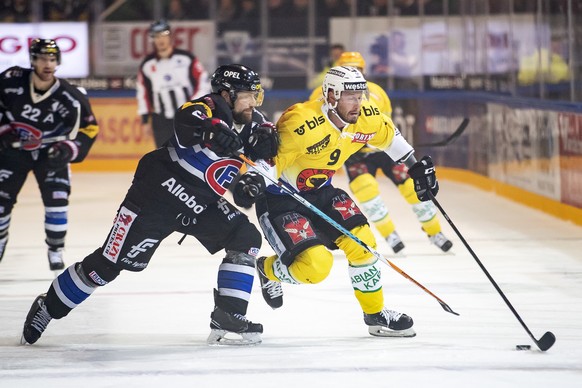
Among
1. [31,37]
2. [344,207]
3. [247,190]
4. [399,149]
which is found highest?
[31,37]

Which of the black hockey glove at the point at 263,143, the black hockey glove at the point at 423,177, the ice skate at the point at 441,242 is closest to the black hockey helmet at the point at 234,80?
the black hockey glove at the point at 263,143

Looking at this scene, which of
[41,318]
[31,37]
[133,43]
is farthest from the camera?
[133,43]

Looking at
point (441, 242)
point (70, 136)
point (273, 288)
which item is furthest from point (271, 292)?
point (441, 242)

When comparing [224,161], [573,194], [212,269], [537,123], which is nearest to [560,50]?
[537,123]

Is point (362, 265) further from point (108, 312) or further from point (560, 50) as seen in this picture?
point (560, 50)

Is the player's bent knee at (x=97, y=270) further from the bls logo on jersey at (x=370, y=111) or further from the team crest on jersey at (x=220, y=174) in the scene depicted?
the bls logo on jersey at (x=370, y=111)

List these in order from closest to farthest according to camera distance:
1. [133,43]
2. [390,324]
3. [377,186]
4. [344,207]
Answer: [390,324] → [344,207] → [377,186] → [133,43]

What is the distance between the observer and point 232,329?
543 centimetres

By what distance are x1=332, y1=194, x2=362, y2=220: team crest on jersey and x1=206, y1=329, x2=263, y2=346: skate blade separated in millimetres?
629

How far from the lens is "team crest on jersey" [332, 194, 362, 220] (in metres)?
5.68

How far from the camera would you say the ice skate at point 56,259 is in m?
7.75

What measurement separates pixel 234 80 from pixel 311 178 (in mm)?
658

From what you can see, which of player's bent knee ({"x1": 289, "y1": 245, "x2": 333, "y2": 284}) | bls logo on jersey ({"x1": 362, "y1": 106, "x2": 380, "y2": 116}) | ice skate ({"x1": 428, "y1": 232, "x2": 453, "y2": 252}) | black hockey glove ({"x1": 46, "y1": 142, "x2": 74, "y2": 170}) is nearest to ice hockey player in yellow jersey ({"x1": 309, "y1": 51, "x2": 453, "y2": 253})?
ice skate ({"x1": 428, "y1": 232, "x2": 453, "y2": 252})

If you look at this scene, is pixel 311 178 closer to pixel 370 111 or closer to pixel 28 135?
pixel 370 111
